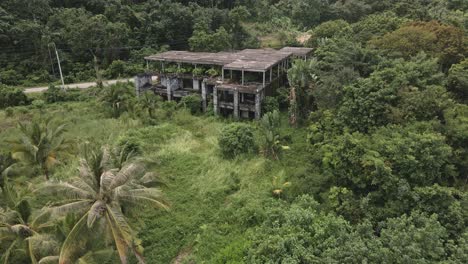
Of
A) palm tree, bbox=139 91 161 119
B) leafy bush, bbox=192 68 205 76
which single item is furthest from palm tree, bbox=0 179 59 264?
leafy bush, bbox=192 68 205 76

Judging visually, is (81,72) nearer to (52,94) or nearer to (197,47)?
(52,94)

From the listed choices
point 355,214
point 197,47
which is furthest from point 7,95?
point 355,214

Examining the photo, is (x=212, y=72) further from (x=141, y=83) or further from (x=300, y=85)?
(x=300, y=85)

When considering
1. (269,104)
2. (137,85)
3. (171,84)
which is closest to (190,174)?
(269,104)

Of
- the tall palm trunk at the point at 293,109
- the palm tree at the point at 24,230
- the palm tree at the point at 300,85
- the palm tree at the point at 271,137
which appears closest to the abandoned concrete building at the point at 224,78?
the palm tree at the point at 300,85

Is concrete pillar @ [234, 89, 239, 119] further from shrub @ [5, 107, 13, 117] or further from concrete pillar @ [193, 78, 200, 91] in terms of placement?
shrub @ [5, 107, 13, 117]

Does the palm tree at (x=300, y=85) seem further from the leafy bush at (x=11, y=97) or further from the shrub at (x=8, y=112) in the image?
the leafy bush at (x=11, y=97)

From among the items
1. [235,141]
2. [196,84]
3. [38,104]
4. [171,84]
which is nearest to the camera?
[235,141]
